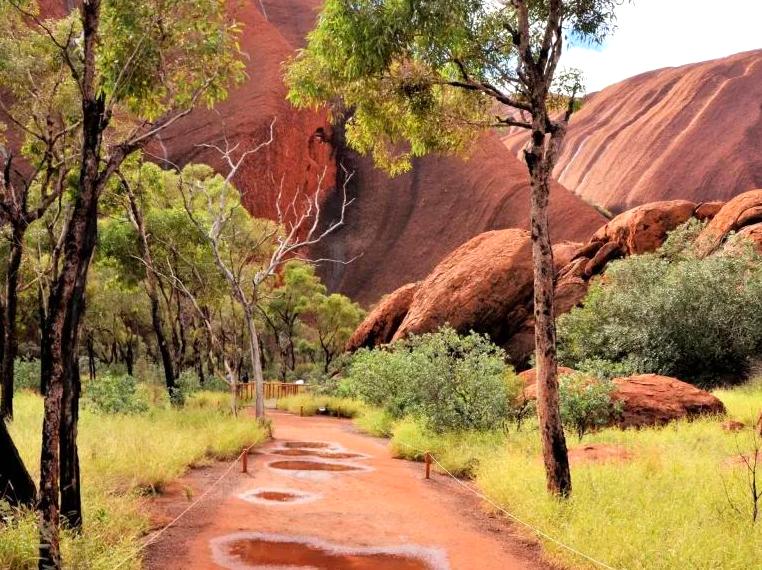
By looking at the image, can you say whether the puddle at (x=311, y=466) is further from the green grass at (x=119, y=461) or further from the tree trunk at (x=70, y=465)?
the tree trunk at (x=70, y=465)

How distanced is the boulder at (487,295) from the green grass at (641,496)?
15.2 meters

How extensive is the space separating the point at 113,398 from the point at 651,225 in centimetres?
2720

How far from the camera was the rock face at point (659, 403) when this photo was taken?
598 inches

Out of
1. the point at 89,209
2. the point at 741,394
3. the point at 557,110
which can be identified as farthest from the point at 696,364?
the point at 89,209

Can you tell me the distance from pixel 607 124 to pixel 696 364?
74211 mm

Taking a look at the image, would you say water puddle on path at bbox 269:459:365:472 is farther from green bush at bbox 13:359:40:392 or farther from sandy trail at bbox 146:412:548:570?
green bush at bbox 13:359:40:392

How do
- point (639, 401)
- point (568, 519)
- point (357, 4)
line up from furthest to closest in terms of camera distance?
point (639, 401), point (357, 4), point (568, 519)

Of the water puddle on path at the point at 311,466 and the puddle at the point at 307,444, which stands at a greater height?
the water puddle on path at the point at 311,466

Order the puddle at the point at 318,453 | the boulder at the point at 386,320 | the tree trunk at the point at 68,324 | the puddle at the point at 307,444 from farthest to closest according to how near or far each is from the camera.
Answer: the boulder at the point at 386,320 < the puddle at the point at 307,444 < the puddle at the point at 318,453 < the tree trunk at the point at 68,324

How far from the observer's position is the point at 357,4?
8922 mm

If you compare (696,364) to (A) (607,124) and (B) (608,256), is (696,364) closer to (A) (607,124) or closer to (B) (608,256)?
(B) (608,256)

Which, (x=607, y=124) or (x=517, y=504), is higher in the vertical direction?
(x=607, y=124)

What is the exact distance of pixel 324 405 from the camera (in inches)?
1187

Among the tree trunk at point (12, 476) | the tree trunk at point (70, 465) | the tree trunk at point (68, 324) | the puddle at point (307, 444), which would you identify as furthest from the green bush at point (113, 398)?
the tree trunk at point (68, 324)
